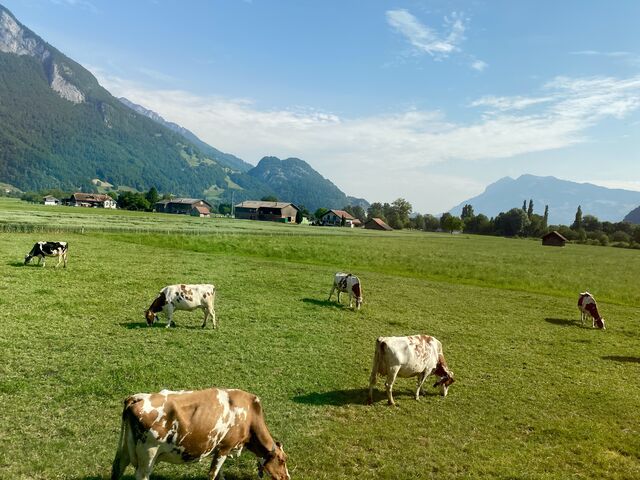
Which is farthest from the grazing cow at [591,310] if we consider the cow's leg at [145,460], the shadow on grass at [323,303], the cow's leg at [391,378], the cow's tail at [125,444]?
the cow's tail at [125,444]

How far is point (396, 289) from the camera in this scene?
31891 mm

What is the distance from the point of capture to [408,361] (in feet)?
40.9

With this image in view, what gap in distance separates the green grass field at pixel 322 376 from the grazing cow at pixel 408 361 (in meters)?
0.63

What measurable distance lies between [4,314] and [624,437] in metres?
22.5

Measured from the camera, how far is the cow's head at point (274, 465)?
7.67m

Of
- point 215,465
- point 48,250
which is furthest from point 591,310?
point 48,250

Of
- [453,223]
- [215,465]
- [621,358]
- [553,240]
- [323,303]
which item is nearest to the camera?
[215,465]

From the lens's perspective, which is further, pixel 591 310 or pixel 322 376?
pixel 591 310

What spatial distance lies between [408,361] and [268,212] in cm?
16429

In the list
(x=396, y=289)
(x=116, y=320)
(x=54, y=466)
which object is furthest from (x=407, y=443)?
(x=396, y=289)

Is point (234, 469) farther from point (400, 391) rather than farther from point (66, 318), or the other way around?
point (66, 318)

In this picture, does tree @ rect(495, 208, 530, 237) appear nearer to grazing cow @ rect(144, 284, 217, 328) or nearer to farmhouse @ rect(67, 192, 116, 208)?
grazing cow @ rect(144, 284, 217, 328)

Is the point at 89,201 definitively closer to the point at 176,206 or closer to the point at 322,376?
the point at 176,206

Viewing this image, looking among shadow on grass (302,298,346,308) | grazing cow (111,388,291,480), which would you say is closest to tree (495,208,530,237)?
shadow on grass (302,298,346,308)
